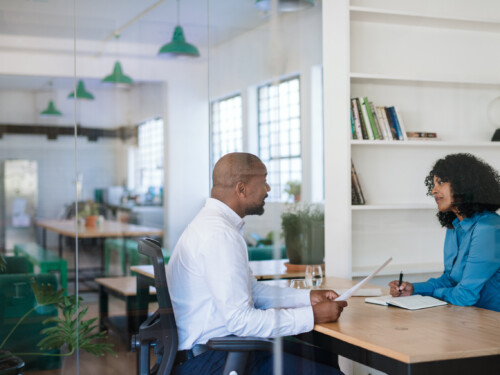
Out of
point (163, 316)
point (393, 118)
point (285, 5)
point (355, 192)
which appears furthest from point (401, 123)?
point (163, 316)

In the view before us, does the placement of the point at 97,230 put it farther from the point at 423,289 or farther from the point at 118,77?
the point at 423,289

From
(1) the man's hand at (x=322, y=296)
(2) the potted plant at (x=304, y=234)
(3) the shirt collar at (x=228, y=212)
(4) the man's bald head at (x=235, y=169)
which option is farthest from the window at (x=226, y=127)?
(1) the man's hand at (x=322, y=296)

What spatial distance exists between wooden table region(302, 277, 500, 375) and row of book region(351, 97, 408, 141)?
1.35 meters

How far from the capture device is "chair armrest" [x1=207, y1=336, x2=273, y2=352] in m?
2.05

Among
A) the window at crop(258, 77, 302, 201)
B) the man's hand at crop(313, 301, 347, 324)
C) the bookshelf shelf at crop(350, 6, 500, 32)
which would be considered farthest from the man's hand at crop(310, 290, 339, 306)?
the bookshelf shelf at crop(350, 6, 500, 32)

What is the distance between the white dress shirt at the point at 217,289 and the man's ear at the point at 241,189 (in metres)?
0.10

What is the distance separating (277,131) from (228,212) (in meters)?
0.61

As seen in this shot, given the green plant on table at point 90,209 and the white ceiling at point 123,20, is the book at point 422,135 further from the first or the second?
the green plant on table at point 90,209

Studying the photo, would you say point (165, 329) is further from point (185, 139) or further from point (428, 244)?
point (428, 244)

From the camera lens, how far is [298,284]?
2.81 m

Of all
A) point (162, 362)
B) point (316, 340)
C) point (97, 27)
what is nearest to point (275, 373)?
point (316, 340)

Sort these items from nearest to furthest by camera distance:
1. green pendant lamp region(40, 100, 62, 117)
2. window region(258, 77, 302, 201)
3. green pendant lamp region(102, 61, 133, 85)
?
1. window region(258, 77, 302, 201)
2. green pendant lamp region(40, 100, 62, 117)
3. green pendant lamp region(102, 61, 133, 85)

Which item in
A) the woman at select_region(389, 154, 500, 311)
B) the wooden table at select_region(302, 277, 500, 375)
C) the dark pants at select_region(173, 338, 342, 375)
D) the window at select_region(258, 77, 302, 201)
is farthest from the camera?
the window at select_region(258, 77, 302, 201)

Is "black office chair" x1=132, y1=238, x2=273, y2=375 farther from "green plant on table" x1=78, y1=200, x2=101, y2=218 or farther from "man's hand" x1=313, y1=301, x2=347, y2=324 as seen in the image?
"green plant on table" x1=78, y1=200, x2=101, y2=218
